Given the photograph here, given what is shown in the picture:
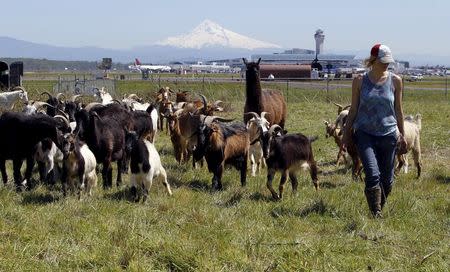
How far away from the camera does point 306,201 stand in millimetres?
8891

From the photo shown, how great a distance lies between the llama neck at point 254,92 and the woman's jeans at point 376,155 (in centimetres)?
545

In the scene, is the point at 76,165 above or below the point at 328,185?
above

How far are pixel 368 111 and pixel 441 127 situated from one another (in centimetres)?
1347

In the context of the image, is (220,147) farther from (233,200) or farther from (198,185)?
(233,200)

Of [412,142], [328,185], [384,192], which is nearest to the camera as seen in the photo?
[384,192]

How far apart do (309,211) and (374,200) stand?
3.33 ft

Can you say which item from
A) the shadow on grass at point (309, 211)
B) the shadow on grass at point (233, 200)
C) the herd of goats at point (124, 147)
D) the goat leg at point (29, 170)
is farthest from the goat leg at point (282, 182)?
the goat leg at point (29, 170)

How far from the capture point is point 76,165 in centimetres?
910

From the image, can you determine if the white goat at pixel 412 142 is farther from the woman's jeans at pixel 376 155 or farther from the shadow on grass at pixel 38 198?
the shadow on grass at pixel 38 198

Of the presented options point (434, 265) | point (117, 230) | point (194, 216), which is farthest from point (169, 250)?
point (434, 265)

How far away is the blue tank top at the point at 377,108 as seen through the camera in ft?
24.4

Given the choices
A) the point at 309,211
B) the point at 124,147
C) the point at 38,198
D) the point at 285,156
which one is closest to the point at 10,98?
the point at 124,147

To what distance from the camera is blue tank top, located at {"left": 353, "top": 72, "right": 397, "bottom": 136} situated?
7441 millimetres

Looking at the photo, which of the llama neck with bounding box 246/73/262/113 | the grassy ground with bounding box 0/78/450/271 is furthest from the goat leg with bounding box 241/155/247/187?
the llama neck with bounding box 246/73/262/113
